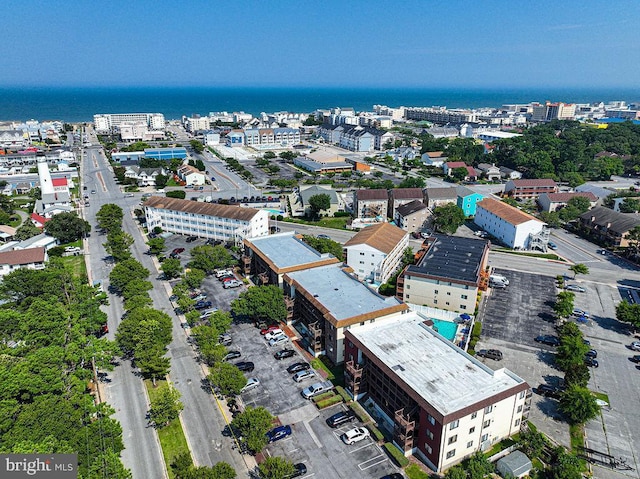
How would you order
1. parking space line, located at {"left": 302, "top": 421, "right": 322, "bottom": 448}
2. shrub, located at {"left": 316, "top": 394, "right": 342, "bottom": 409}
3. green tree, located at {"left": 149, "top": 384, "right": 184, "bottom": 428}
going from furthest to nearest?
shrub, located at {"left": 316, "top": 394, "right": 342, "bottom": 409} → green tree, located at {"left": 149, "top": 384, "right": 184, "bottom": 428} → parking space line, located at {"left": 302, "top": 421, "right": 322, "bottom": 448}

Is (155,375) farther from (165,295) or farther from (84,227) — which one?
(84,227)

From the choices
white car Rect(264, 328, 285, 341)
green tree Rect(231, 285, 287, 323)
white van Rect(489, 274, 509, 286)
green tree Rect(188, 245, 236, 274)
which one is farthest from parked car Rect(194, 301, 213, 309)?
white van Rect(489, 274, 509, 286)

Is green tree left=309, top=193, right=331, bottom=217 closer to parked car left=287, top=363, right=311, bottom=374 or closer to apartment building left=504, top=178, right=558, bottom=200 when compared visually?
parked car left=287, top=363, right=311, bottom=374

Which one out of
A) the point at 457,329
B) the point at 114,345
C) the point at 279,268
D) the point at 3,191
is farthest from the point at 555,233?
the point at 3,191

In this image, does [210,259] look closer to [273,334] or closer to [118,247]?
[118,247]

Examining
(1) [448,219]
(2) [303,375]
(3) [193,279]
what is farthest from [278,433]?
(1) [448,219]
